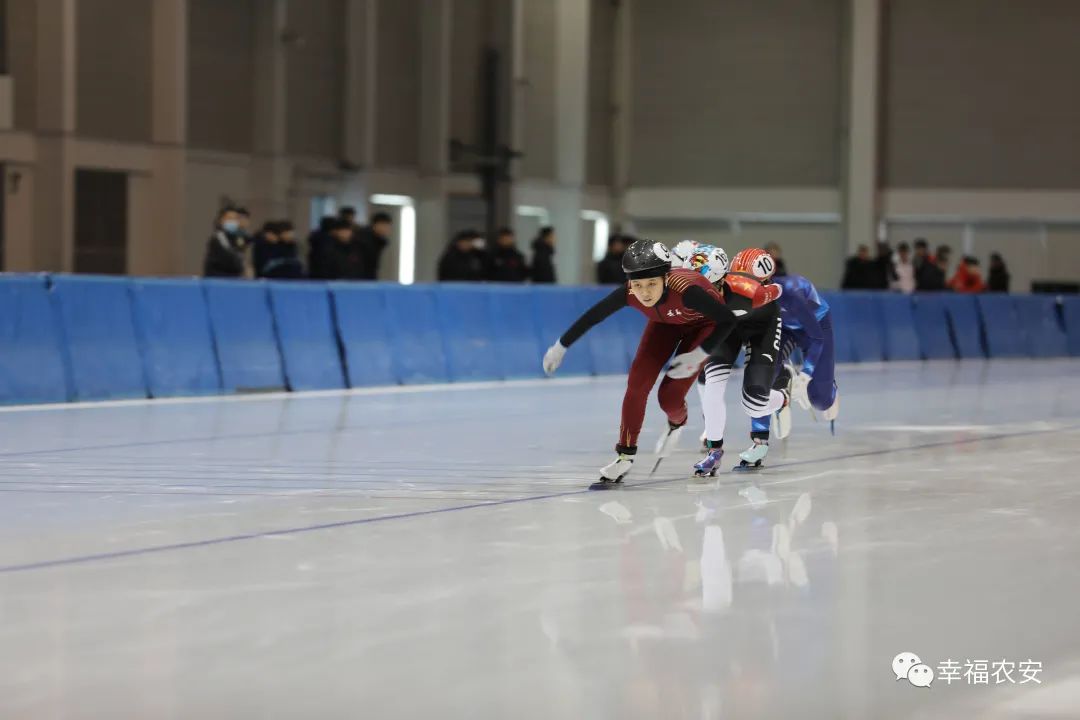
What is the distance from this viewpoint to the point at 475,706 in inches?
178

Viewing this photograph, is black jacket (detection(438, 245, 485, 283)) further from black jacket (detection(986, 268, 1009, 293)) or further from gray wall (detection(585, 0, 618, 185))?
gray wall (detection(585, 0, 618, 185))

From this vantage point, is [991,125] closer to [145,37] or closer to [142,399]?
[145,37]

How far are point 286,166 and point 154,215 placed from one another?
11.7 feet


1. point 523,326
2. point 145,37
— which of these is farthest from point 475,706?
point 145,37

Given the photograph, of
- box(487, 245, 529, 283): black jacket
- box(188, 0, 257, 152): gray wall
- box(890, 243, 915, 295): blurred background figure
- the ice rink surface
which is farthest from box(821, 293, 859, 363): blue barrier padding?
the ice rink surface

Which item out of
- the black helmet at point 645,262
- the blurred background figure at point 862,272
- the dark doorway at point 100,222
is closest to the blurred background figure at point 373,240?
the dark doorway at point 100,222

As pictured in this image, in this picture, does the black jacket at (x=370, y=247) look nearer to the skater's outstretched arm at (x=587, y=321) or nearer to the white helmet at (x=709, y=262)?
the white helmet at (x=709, y=262)

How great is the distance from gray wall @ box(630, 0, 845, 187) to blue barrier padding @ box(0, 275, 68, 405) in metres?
27.0

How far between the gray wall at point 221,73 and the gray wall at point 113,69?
4.49 ft

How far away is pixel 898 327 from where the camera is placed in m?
26.6

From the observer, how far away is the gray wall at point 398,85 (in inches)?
1280

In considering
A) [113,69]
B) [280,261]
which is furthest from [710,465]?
[113,69]

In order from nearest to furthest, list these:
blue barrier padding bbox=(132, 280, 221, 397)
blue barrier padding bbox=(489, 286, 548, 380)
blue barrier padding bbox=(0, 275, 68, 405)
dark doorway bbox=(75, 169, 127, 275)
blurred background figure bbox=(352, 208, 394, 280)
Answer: blue barrier padding bbox=(0, 275, 68, 405)
blue barrier padding bbox=(132, 280, 221, 397)
blue barrier padding bbox=(489, 286, 548, 380)
blurred background figure bbox=(352, 208, 394, 280)
dark doorway bbox=(75, 169, 127, 275)

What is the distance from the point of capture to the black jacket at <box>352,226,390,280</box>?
20312 millimetres
